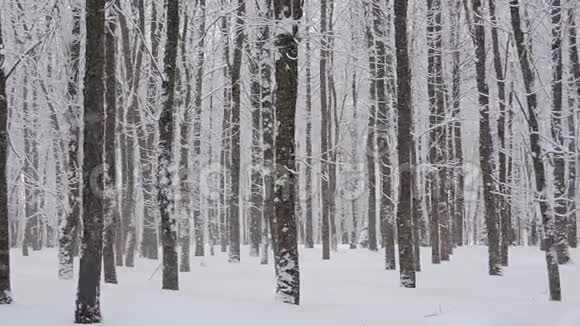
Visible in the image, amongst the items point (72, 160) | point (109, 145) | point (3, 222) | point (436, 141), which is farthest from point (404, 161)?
point (3, 222)

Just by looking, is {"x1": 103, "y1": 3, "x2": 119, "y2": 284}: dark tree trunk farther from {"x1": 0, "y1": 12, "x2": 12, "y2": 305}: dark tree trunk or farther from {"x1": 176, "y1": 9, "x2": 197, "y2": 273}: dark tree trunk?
{"x1": 0, "y1": 12, "x2": 12, "y2": 305}: dark tree trunk

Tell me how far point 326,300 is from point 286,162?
9.78ft

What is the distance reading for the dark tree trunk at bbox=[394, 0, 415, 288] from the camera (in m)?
11.7

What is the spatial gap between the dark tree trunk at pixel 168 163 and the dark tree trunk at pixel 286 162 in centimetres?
225

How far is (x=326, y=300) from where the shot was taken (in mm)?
10125

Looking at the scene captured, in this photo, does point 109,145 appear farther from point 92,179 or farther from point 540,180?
point 540,180

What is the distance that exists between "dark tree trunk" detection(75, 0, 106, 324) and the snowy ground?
0.33 m

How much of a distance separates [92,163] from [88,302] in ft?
5.79

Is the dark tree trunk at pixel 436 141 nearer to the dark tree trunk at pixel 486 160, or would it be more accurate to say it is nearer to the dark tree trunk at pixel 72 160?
the dark tree trunk at pixel 486 160

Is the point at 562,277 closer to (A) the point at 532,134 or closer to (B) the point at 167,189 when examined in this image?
(A) the point at 532,134

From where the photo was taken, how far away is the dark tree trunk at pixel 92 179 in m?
6.75

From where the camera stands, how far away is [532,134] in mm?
10891

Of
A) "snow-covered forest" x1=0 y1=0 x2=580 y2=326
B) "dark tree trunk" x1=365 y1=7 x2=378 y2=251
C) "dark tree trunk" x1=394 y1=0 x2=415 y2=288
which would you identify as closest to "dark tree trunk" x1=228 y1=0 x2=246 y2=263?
"snow-covered forest" x1=0 y1=0 x2=580 y2=326

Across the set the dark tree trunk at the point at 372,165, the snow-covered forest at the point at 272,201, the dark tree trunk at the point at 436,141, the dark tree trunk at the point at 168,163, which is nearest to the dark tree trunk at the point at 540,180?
the snow-covered forest at the point at 272,201
